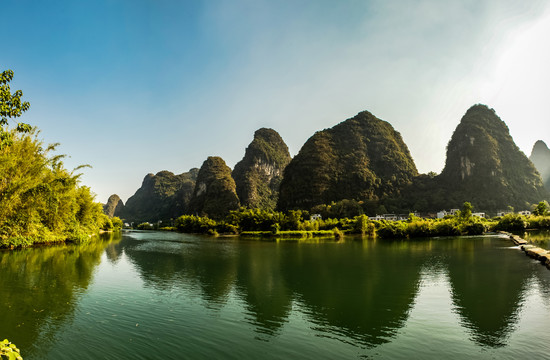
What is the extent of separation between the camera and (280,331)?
367 inches

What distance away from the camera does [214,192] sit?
141 metres

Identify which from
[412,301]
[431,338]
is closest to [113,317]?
[431,338]

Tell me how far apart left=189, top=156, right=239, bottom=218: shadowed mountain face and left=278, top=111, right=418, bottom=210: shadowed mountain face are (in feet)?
77.9

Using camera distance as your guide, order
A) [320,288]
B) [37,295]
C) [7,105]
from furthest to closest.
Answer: [320,288] → [37,295] → [7,105]

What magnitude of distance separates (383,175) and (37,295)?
132093mm

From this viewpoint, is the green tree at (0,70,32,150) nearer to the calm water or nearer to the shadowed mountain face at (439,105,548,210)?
the calm water

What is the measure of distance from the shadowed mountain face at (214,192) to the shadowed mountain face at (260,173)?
12338 mm

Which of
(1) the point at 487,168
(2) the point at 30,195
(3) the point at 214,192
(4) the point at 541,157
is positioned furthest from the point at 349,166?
(4) the point at 541,157

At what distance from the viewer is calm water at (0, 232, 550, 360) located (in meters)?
7.98

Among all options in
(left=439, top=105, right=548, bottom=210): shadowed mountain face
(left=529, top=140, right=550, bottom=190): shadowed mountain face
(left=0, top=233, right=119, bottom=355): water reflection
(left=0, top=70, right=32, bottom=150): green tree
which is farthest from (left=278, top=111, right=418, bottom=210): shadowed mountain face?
(left=0, top=70, right=32, bottom=150): green tree

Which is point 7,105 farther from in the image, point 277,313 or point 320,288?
point 320,288

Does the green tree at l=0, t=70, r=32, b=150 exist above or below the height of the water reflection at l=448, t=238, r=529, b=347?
above

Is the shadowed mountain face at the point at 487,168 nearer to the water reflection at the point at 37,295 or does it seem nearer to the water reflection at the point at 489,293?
the water reflection at the point at 489,293

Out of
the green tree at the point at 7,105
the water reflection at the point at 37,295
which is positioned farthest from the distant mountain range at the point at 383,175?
the green tree at the point at 7,105
